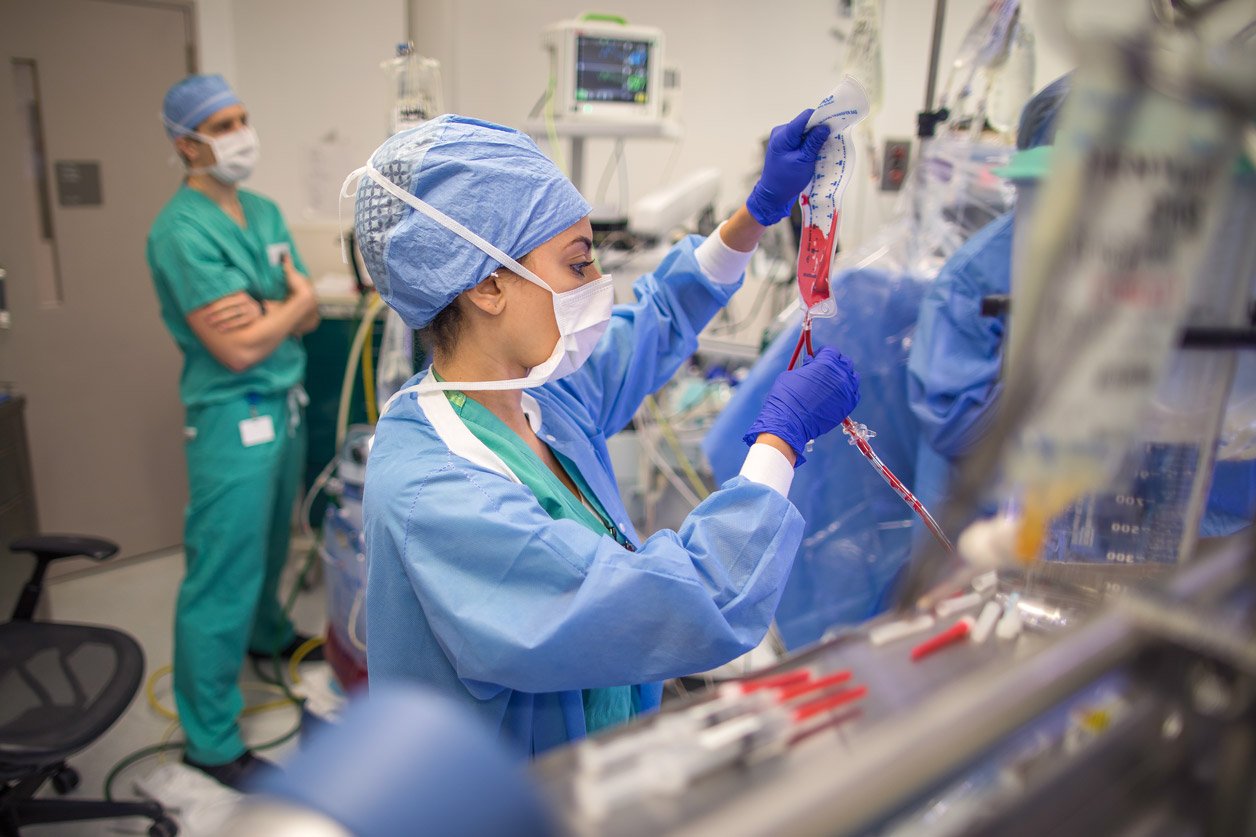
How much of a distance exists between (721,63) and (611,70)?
1.35m

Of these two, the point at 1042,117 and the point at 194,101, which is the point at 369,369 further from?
the point at 1042,117

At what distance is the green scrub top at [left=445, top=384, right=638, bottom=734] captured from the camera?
112 centimetres

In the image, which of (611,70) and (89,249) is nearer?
(611,70)

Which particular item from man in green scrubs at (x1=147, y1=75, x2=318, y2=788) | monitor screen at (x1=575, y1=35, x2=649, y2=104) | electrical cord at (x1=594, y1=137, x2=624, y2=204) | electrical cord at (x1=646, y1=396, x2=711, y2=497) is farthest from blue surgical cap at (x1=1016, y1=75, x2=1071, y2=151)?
electrical cord at (x1=594, y1=137, x2=624, y2=204)

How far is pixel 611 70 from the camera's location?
2.77m

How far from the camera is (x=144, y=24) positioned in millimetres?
3291

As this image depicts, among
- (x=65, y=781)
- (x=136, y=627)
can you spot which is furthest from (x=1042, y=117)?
(x=136, y=627)

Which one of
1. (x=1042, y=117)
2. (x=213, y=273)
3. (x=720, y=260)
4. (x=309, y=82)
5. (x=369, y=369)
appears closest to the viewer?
(x=720, y=260)

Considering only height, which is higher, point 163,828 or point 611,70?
point 611,70

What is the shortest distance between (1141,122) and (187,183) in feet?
8.46

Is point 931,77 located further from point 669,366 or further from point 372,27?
point 372,27

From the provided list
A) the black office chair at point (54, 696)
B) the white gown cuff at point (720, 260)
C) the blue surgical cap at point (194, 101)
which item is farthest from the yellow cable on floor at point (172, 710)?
the white gown cuff at point (720, 260)

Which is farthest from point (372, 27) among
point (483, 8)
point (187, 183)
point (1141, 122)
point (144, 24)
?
point (1141, 122)

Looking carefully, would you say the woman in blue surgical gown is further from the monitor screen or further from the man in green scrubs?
the monitor screen
